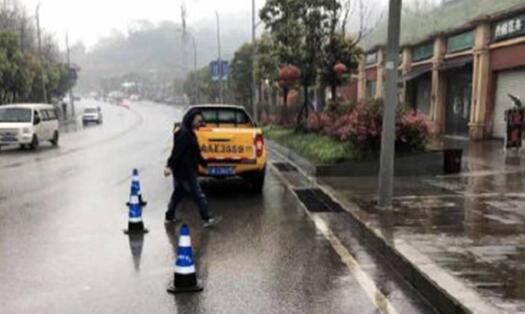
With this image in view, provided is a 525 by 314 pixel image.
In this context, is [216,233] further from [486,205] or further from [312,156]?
[312,156]

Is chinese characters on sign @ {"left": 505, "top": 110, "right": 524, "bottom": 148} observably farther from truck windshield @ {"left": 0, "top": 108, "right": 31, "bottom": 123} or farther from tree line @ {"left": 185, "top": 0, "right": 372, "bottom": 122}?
truck windshield @ {"left": 0, "top": 108, "right": 31, "bottom": 123}

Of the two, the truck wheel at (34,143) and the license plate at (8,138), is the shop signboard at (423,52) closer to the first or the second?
the truck wheel at (34,143)

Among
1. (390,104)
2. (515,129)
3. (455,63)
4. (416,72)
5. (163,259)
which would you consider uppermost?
(455,63)

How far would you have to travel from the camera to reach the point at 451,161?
15758 millimetres

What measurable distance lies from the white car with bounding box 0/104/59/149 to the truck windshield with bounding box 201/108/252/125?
1411 cm

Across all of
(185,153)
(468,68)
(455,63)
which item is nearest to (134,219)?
(185,153)

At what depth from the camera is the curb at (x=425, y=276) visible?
562 centimetres

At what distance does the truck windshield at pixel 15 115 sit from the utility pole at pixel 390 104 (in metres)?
20.9

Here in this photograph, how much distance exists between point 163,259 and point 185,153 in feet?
8.70

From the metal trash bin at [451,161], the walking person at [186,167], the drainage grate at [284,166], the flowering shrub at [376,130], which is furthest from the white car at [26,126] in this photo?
the walking person at [186,167]

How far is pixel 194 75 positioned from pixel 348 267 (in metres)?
87.4

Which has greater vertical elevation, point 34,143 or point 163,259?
point 163,259

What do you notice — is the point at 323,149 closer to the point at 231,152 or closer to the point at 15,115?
the point at 231,152

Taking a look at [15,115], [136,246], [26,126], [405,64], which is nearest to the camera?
[136,246]
